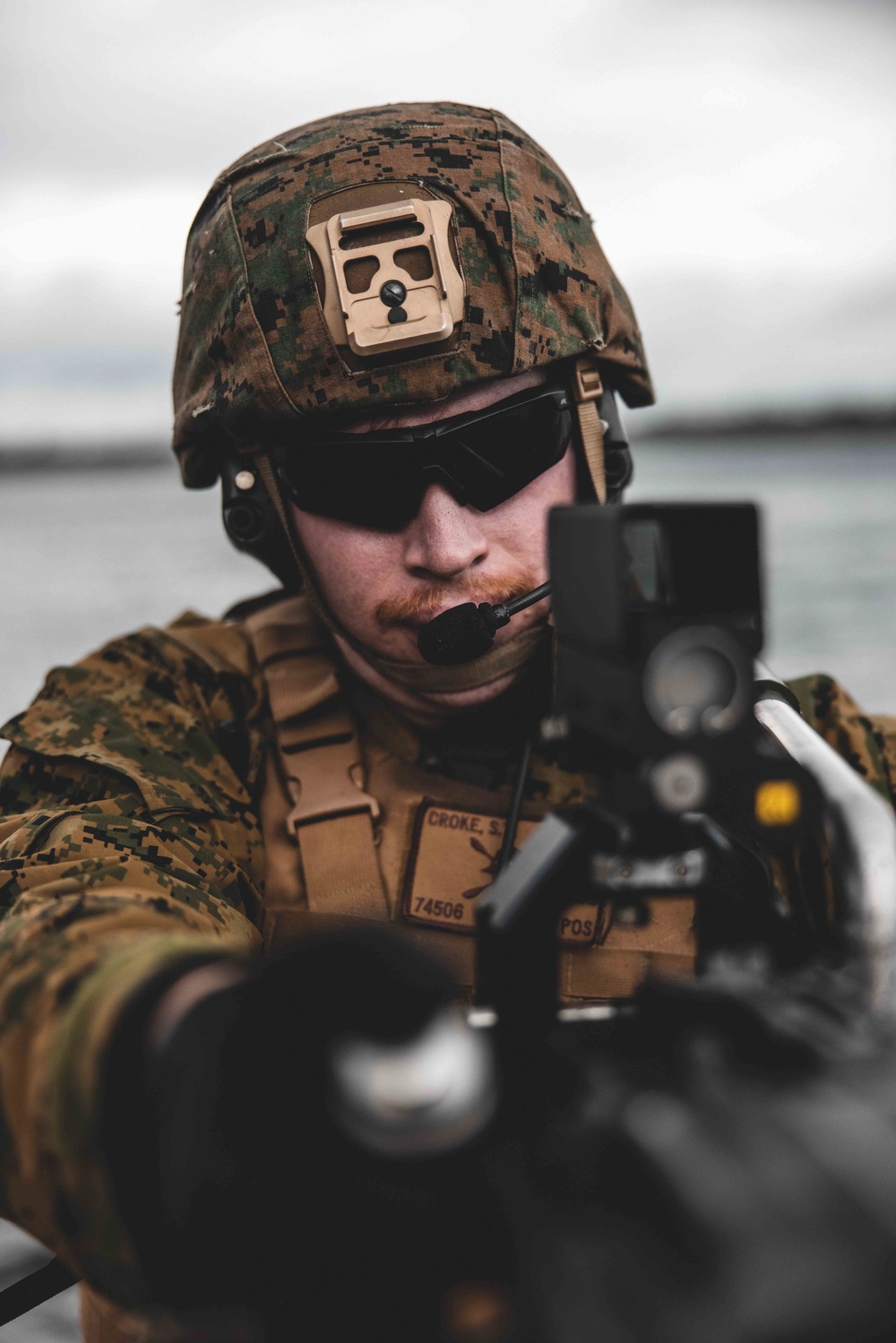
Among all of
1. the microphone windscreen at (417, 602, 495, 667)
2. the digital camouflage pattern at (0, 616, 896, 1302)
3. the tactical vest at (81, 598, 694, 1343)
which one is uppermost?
the microphone windscreen at (417, 602, 495, 667)

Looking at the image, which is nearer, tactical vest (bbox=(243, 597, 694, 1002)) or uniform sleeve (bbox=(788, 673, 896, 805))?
tactical vest (bbox=(243, 597, 694, 1002))

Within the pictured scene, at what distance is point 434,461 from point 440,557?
15cm

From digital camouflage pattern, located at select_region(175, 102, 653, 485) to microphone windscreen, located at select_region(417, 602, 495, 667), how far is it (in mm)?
347

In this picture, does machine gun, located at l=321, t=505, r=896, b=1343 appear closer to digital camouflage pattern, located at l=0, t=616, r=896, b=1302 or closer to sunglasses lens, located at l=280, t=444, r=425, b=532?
digital camouflage pattern, located at l=0, t=616, r=896, b=1302

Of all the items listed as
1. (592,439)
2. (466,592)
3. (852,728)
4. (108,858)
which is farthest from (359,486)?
(852,728)

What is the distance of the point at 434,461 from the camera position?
6.00 ft

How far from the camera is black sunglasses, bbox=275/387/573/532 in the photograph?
1833mm

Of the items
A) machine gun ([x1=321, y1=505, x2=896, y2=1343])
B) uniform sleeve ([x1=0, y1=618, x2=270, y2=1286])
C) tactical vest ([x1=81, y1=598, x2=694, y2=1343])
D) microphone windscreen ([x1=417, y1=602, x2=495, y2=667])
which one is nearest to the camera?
machine gun ([x1=321, y1=505, x2=896, y2=1343])

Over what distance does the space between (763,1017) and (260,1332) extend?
42cm

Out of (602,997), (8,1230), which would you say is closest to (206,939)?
(602,997)

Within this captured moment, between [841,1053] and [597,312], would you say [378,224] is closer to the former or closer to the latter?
[597,312]

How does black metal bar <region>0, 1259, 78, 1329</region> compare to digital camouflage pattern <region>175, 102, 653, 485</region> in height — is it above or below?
below

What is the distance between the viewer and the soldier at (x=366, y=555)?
183 cm

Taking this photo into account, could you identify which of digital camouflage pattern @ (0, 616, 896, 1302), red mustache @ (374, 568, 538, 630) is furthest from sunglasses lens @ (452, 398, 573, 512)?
digital camouflage pattern @ (0, 616, 896, 1302)
